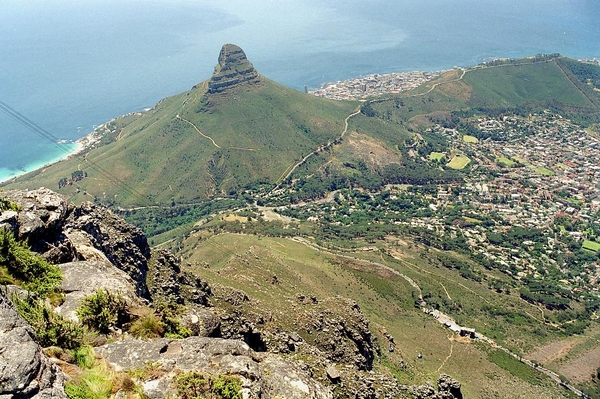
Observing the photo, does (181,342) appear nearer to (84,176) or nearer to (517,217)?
A: (517,217)

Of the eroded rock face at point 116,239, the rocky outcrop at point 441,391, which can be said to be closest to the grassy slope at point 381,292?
the eroded rock face at point 116,239

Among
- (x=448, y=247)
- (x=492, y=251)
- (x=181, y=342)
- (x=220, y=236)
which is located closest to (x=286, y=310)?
(x=181, y=342)

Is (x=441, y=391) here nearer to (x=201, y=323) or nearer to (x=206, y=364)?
(x=201, y=323)

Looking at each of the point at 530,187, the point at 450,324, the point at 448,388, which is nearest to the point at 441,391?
the point at 448,388

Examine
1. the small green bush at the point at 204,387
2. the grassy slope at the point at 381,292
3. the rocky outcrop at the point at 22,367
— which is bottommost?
the grassy slope at the point at 381,292

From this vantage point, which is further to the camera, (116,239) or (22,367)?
(116,239)

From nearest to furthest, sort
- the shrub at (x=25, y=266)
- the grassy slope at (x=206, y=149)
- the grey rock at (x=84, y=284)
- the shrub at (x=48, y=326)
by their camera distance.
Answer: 1. the shrub at (x=48, y=326)
2. the shrub at (x=25, y=266)
3. the grey rock at (x=84, y=284)
4. the grassy slope at (x=206, y=149)

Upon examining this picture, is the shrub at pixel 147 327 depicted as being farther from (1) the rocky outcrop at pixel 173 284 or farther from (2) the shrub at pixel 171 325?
(1) the rocky outcrop at pixel 173 284
